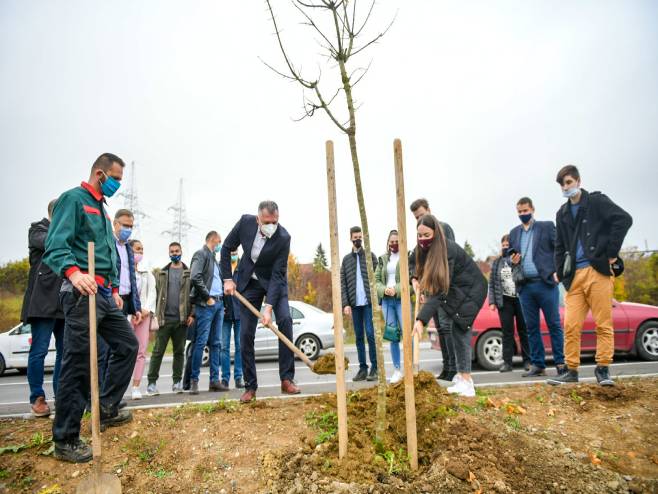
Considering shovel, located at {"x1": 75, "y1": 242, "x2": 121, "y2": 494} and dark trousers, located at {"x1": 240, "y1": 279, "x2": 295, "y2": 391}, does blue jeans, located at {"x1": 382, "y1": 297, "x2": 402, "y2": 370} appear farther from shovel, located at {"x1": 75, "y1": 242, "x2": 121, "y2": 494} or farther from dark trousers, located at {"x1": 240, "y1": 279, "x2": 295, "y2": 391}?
shovel, located at {"x1": 75, "y1": 242, "x2": 121, "y2": 494}

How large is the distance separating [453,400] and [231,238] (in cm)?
296

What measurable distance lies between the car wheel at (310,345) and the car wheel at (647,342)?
6.64 metres

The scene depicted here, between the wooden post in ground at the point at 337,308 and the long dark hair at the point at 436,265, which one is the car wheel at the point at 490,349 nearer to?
the long dark hair at the point at 436,265

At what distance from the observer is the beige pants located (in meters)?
4.91

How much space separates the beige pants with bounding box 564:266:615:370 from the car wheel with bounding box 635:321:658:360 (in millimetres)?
3949

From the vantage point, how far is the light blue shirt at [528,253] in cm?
638

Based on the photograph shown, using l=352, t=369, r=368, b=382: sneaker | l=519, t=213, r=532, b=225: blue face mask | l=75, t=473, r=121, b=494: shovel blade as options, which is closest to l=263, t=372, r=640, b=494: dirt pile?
l=75, t=473, r=121, b=494: shovel blade

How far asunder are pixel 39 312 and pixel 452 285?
4.36 metres

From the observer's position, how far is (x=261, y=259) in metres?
5.00

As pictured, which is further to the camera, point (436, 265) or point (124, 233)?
point (124, 233)

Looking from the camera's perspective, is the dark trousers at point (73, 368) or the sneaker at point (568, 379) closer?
the dark trousers at point (73, 368)

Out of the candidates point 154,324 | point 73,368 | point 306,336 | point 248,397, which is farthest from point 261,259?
point 306,336

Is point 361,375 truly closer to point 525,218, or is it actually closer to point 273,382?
point 273,382

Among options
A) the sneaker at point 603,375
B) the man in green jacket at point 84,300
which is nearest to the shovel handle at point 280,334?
the man in green jacket at point 84,300
